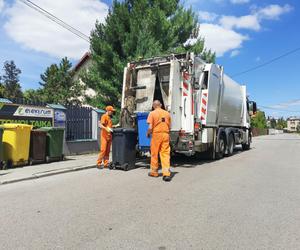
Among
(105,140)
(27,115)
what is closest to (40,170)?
(105,140)

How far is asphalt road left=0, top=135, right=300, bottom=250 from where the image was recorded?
3.93m

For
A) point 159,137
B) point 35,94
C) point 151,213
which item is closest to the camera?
point 151,213

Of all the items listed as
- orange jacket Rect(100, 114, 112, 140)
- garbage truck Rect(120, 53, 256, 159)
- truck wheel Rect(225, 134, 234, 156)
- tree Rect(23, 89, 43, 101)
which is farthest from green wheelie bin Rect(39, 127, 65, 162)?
tree Rect(23, 89, 43, 101)

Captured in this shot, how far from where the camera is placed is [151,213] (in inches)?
198

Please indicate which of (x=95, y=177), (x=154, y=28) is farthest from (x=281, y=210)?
(x=154, y=28)

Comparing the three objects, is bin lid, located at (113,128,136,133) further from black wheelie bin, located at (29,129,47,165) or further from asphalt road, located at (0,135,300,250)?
black wheelie bin, located at (29,129,47,165)

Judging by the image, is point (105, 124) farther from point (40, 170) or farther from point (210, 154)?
point (210, 154)

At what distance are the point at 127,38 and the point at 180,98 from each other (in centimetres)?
782

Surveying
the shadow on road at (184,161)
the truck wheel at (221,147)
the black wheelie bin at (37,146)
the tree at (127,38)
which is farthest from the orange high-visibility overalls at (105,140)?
the tree at (127,38)

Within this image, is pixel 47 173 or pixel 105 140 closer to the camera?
pixel 47 173

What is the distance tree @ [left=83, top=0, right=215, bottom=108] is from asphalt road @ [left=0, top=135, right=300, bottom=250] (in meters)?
9.38

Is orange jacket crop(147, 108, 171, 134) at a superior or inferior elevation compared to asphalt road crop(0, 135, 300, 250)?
superior

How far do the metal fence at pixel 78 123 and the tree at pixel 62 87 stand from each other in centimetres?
1168

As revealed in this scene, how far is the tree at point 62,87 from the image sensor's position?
2653 centimetres
